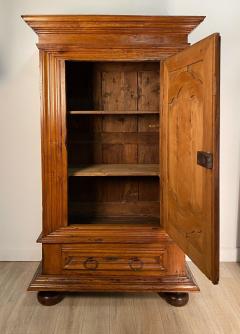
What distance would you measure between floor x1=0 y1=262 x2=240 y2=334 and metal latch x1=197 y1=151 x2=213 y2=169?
948 mm

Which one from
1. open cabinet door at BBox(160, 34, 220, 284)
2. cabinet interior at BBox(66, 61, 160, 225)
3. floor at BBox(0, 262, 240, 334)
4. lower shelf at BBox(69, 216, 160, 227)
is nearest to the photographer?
open cabinet door at BBox(160, 34, 220, 284)

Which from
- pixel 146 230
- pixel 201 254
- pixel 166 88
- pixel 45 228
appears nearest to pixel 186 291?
pixel 146 230

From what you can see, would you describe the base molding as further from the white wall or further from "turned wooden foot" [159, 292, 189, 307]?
the white wall

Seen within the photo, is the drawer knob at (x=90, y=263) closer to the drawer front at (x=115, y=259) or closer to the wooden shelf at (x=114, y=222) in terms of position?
the drawer front at (x=115, y=259)

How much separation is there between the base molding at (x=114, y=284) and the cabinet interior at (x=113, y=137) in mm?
483

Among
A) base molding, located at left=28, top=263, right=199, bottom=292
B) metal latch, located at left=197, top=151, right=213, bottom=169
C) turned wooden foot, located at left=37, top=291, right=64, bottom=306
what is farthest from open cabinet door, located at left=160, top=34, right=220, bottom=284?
turned wooden foot, located at left=37, top=291, right=64, bottom=306

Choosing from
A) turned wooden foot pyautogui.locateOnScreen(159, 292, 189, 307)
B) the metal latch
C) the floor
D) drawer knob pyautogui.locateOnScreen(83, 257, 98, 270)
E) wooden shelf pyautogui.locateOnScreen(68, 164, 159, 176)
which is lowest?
the floor

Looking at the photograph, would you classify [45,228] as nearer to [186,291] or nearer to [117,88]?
[186,291]

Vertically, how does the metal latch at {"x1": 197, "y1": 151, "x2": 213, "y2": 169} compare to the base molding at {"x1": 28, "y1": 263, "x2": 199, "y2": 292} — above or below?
above

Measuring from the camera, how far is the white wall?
8.77 feet

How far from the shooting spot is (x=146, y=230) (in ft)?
7.14

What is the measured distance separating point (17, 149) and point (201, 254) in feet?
5.52

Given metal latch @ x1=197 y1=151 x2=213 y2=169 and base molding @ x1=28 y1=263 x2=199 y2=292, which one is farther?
base molding @ x1=28 y1=263 x2=199 y2=292

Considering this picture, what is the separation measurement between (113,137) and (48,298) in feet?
3.83
